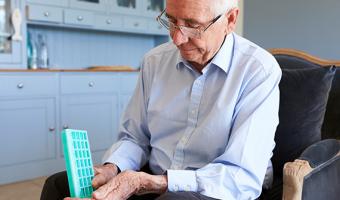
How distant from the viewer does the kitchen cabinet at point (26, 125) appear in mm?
2842

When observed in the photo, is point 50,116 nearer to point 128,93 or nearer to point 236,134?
point 128,93

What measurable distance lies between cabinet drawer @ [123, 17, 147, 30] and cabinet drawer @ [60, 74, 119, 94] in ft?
1.87

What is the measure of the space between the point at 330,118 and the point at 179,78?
707 millimetres

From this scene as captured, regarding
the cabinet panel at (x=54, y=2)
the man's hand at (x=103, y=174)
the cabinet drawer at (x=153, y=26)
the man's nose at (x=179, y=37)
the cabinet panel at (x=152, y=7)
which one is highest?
the cabinet panel at (x=152, y=7)

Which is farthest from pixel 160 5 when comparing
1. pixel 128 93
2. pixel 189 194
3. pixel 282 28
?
pixel 189 194

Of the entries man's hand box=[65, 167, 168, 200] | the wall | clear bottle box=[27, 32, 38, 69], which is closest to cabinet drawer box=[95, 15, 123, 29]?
clear bottle box=[27, 32, 38, 69]

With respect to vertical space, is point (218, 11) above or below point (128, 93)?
above

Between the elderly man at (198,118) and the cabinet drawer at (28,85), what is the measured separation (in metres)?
1.73

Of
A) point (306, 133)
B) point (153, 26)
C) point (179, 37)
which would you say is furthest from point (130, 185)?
point (153, 26)

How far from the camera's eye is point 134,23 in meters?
3.81

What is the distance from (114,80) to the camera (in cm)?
348

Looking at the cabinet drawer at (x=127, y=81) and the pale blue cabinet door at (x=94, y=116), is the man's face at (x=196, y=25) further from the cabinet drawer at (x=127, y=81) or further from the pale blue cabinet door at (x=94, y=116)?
the cabinet drawer at (x=127, y=81)

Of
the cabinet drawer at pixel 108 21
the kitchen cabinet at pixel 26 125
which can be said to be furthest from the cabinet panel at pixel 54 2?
the kitchen cabinet at pixel 26 125

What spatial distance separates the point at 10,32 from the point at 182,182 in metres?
2.42
